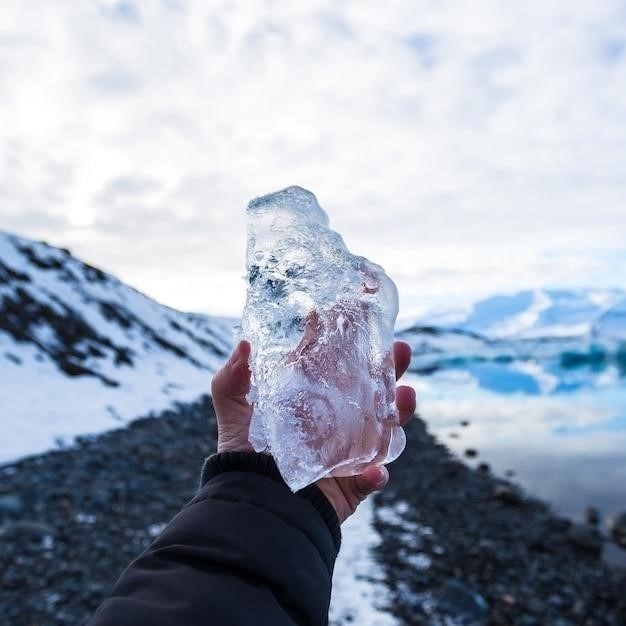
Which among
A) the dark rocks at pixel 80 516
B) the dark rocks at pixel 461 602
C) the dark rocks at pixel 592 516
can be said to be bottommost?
the dark rocks at pixel 461 602

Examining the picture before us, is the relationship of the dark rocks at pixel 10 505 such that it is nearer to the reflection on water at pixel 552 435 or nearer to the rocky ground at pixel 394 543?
the rocky ground at pixel 394 543

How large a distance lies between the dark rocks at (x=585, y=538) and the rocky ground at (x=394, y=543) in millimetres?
28

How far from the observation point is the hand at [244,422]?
2578 millimetres

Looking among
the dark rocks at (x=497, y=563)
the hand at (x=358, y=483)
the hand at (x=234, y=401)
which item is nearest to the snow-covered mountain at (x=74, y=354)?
the dark rocks at (x=497, y=563)

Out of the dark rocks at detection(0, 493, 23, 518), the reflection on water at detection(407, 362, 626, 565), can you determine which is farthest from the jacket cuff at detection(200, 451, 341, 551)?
the reflection on water at detection(407, 362, 626, 565)

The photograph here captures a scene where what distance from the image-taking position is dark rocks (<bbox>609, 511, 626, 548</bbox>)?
34.6ft

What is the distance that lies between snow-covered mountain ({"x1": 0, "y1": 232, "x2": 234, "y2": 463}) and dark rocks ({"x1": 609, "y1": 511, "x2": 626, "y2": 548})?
41.0ft

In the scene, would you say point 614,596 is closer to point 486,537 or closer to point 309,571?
point 486,537

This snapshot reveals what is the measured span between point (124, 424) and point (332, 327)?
15066mm

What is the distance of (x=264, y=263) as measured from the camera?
9.76 ft

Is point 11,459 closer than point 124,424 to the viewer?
Yes

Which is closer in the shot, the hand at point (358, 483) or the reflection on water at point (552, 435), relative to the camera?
the hand at point (358, 483)

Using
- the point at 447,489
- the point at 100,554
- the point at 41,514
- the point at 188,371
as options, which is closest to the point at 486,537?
the point at 447,489

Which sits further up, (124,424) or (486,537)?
(124,424)
